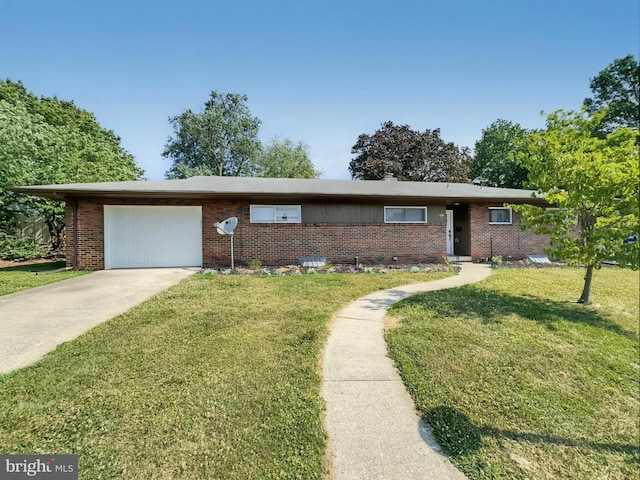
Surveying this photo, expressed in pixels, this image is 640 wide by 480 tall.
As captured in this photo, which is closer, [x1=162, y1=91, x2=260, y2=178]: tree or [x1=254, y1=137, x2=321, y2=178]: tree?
[x1=162, y1=91, x2=260, y2=178]: tree

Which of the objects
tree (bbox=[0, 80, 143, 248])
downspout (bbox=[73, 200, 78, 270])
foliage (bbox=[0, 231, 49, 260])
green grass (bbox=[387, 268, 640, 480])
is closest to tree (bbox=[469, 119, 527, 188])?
green grass (bbox=[387, 268, 640, 480])

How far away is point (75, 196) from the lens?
351 inches

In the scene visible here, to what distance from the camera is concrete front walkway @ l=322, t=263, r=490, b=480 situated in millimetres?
1868

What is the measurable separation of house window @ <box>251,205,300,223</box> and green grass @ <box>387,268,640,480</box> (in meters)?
5.89

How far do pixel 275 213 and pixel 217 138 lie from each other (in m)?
23.0

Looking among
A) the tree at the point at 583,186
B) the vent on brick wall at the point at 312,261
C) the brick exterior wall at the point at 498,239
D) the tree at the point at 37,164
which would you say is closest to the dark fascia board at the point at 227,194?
the brick exterior wall at the point at 498,239

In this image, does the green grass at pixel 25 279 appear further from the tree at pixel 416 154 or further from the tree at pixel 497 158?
the tree at pixel 497 158

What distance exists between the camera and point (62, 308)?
5.00 metres

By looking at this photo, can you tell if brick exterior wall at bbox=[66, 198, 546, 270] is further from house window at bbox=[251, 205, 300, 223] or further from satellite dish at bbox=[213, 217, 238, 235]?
satellite dish at bbox=[213, 217, 238, 235]

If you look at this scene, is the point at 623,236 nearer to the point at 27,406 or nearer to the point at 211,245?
the point at 27,406

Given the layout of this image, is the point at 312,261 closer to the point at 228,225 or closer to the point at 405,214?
the point at 228,225

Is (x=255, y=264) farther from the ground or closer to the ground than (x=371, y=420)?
farther from the ground

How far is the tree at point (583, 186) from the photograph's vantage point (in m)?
4.35

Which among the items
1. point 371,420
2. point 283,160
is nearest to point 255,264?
point 371,420
